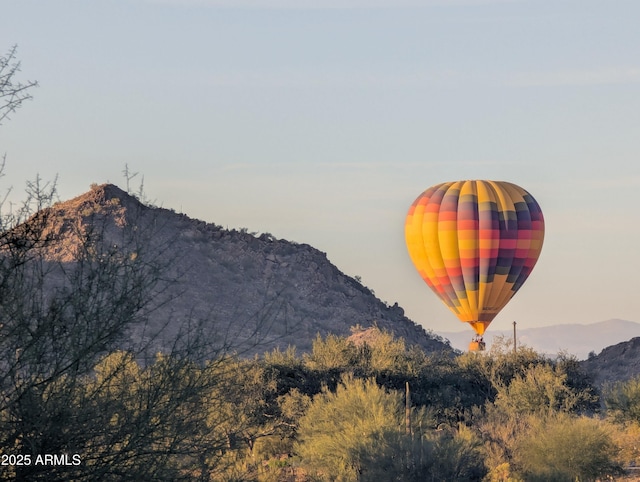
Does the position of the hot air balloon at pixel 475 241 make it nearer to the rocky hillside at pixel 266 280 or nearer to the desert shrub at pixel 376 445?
the desert shrub at pixel 376 445

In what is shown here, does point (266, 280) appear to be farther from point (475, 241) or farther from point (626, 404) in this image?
point (626, 404)

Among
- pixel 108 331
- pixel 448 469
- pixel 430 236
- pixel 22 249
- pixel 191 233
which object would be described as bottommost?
pixel 448 469

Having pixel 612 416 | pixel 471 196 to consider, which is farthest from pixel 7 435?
pixel 471 196

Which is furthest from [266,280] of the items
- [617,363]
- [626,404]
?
[626,404]

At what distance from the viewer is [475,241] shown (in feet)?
176

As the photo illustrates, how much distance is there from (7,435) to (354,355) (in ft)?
171

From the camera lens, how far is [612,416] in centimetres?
4925

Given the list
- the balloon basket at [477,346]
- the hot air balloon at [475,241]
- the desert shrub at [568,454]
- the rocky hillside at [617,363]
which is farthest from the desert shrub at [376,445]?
the rocky hillside at [617,363]

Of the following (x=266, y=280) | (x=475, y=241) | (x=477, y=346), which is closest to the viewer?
(x=475, y=241)

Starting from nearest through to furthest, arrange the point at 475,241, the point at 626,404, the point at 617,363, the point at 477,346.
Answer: the point at 626,404 → the point at 475,241 → the point at 477,346 → the point at 617,363

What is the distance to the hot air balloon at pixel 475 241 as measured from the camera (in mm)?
54000

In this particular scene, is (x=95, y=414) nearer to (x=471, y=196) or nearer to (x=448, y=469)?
(x=448, y=469)

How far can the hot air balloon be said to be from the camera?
5400cm

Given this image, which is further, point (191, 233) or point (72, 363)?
point (191, 233)
